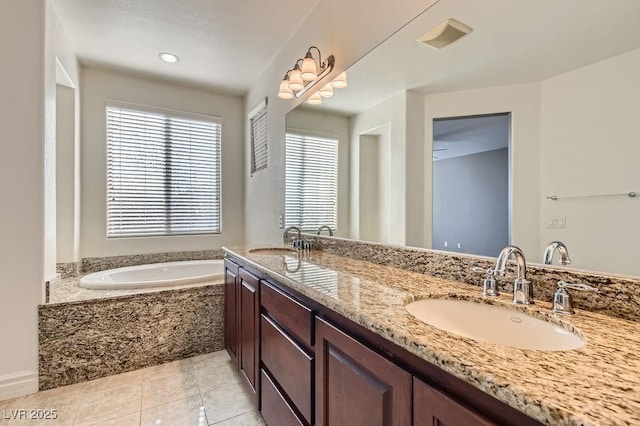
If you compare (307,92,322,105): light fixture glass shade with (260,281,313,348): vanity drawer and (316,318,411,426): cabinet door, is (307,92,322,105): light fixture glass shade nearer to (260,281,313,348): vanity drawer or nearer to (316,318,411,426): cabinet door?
(260,281,313,348): vanity drawer

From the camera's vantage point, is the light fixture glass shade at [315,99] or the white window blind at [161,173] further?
the white window blind at [161,173]

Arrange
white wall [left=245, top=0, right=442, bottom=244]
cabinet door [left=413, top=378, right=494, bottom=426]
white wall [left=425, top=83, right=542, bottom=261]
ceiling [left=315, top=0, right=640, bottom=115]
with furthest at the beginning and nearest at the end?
white wall [left=245, top=0, right=442, bottom=244] < white wall [left=425, top=83, right=542, bottom=261] < ceiling [left=315, top=0, right=640, bottom=115] < cabinet door [left=413, top=378, right=494, bottom=426]

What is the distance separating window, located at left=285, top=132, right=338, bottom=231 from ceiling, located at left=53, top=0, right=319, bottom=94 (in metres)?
0.86

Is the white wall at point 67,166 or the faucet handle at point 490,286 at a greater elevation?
the white wall at point 67,166

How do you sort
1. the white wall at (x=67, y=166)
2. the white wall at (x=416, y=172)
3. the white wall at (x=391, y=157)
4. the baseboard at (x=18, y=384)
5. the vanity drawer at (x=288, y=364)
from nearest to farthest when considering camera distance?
the vanity drawer at (x=288, y=364) < the white wall at (x=416, y=172) < the white wall at (x=391, y=157) < the baseboard at (x=18, y=384) < the white wall at (x=67, y=166)

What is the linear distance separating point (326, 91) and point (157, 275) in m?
2.61

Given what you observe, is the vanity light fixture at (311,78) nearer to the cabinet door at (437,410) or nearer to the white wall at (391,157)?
the white wall at (391,157)

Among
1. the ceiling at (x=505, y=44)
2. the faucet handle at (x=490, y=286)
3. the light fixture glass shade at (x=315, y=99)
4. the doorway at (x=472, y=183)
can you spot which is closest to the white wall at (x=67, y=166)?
the light fixture glass shade at (x=315, y=99)

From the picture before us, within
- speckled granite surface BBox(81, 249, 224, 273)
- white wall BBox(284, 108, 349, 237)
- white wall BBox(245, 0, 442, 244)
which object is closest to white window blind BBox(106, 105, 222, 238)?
speckled granite surface BBox(81, 249, 224, 273)

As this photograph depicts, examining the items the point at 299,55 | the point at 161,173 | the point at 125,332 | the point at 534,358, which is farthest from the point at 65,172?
the point at 534,358

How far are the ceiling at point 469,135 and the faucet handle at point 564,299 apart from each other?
1.59ft

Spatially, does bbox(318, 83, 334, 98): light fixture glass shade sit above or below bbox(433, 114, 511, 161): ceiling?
above

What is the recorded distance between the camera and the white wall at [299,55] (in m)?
1.60

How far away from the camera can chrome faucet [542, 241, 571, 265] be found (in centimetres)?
90
